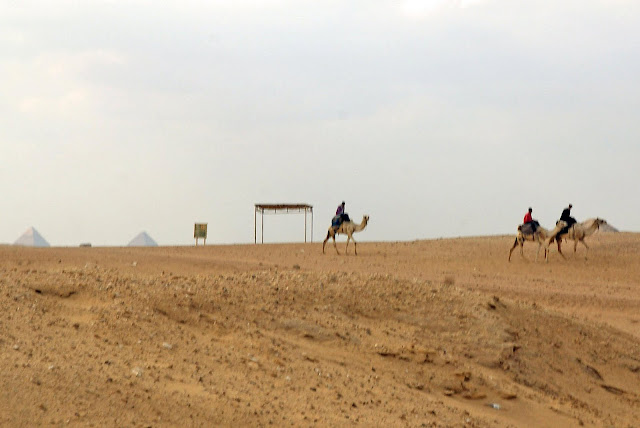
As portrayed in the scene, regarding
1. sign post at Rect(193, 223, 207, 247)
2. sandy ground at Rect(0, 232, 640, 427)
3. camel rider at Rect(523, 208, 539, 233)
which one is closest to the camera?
sandy ground at Rect(0, 232, 640, 427)

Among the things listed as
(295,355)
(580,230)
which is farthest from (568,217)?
(295,355)

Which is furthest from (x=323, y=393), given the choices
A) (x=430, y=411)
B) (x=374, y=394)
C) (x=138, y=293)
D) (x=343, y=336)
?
(x=138, y=293)

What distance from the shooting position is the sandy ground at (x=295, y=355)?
7430 mm

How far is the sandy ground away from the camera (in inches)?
293

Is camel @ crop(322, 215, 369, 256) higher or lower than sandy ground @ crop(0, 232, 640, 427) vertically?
higher

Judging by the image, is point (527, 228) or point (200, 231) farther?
point (200, 231)

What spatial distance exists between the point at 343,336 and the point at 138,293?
110 inches

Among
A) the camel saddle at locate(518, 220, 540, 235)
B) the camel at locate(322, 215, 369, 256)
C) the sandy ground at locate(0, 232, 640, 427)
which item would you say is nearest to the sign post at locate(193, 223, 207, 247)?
the camel at locate(322, 215, 369, 256)

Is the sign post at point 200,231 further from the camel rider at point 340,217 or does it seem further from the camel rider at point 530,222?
the camel rider at point 530,222

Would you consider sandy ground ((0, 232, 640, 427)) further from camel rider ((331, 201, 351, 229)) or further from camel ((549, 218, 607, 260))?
camel rider ((331, 201, 351, 229))

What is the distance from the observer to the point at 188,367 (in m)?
8.52

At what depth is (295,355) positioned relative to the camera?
9773 millimetres

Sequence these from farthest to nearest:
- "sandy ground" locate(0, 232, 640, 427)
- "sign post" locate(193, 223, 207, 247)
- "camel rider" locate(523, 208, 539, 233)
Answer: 1. "sign post" locate(193, 223, 207, 247)
2. "camel rider" locate(523, 208, 539, 233)
3. "sandy ground" locate(0, 232, 640, 427)

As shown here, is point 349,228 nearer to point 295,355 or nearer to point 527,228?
point 527,228
